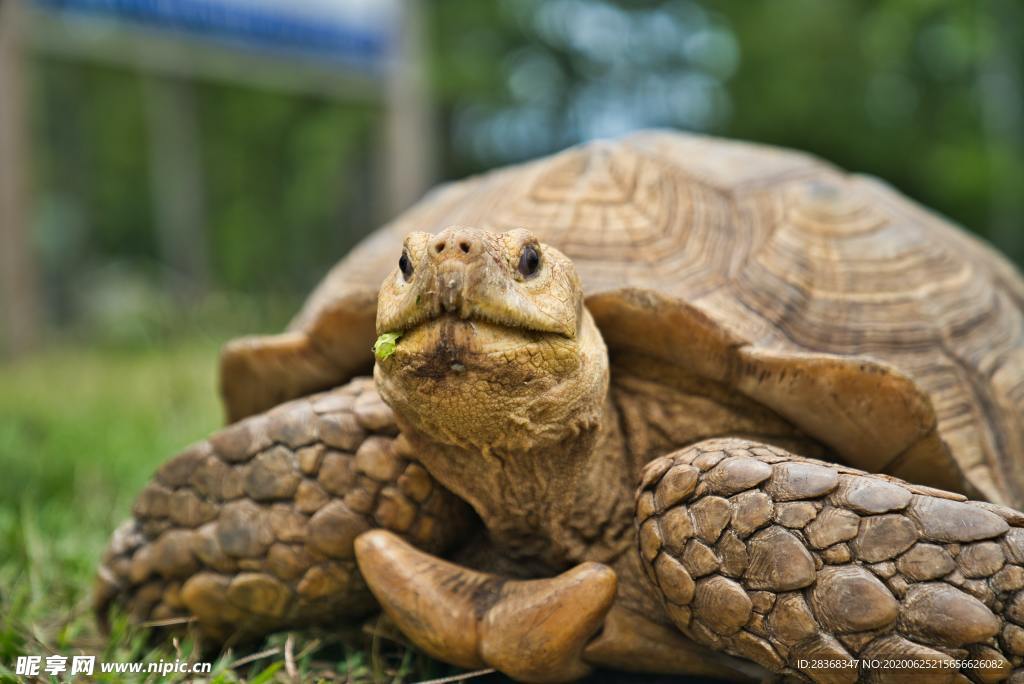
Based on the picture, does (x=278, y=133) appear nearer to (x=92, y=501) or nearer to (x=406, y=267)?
(x=92, y=501)

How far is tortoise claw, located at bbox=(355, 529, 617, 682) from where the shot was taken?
1.89 m

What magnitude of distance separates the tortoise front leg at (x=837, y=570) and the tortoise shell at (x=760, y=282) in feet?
1.22

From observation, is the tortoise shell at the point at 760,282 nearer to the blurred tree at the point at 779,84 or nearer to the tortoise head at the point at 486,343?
the tortoise head at the point at 486,343

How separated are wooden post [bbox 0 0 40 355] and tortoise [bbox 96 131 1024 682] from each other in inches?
212

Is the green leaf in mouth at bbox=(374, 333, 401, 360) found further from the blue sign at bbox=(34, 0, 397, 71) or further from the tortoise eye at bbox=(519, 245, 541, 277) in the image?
the blue sign at bbox=(34, 0, 397, 71)

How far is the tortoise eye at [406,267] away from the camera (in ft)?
5.65

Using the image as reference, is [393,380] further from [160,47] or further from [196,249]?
[196,249]

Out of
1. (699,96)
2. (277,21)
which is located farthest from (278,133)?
(277,21)

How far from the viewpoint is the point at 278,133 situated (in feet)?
85.4

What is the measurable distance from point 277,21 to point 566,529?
6.80 metres

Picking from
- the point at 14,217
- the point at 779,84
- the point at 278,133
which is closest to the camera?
the point at 14,217

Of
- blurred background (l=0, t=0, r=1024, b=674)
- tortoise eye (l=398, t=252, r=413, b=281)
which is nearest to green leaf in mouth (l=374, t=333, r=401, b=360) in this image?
tortoise eye (l=398, t=252, r=413, b=281)

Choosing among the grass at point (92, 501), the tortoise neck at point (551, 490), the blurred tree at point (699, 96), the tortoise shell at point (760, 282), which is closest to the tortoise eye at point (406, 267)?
the tortoise neck at point (551, 490)

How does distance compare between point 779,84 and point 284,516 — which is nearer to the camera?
point 284,516
